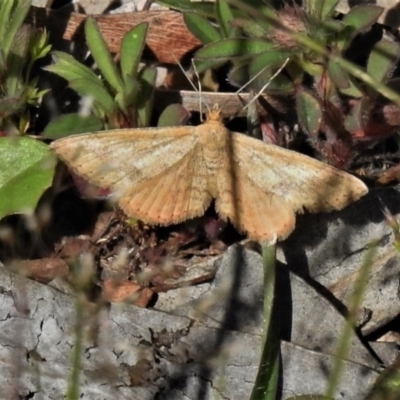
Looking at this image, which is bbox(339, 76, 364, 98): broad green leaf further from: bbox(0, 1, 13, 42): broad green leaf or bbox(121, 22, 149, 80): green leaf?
bbox(0, 1, 13, 42): broad green leaf

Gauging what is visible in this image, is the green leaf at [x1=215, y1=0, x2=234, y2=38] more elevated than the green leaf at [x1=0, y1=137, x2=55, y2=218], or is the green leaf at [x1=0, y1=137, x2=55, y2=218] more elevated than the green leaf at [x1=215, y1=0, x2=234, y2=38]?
the green leaf at [x1=215, y1=0, x2=234, y2=38]

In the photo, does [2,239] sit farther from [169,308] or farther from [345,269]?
[345,269]

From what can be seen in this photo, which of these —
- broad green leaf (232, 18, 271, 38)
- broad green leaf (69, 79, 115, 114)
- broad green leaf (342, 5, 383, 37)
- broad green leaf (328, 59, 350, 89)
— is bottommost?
broad green leaf (69, 79, 115, 114)

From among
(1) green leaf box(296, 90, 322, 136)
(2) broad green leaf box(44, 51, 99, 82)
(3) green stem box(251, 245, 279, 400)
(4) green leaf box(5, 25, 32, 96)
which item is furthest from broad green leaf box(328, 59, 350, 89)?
(4) green leaf box(5, 25, 32, 96)

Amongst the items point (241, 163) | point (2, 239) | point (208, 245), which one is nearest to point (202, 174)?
point (241, 163)

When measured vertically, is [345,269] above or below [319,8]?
below

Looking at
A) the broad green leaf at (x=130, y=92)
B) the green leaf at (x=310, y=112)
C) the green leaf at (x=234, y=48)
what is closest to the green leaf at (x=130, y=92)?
the broad green leaf at (x=130, y=92)
